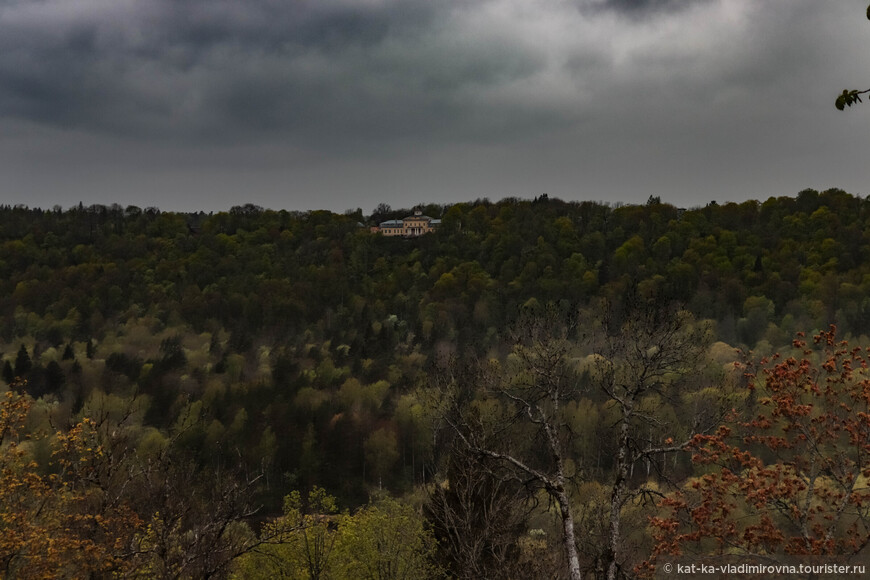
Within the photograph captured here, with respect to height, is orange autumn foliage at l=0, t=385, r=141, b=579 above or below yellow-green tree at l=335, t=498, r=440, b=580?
above

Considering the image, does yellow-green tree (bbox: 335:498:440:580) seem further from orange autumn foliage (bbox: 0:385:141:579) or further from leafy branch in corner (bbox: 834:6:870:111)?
leafy branch in corner (bbox: 834:6:870:111)

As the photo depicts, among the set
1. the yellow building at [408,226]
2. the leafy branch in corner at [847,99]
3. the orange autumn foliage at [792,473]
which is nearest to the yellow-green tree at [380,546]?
the orange autumn foliage at [792,473]

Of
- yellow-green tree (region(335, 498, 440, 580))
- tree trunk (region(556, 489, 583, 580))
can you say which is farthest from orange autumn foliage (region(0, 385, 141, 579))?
yellow-green tree (region(335, 498, 440, 580))

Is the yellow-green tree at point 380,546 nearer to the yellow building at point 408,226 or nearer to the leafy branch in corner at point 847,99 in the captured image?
the leafy branch in corner at point 847,99

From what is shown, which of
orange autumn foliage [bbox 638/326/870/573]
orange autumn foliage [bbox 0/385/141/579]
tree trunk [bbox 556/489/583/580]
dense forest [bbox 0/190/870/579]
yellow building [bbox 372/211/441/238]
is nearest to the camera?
orange autumn foliage [bbox 638/326/870/573]

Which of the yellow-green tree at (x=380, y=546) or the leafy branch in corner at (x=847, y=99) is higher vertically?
the leafy branch in corner at (x=847, y=99)

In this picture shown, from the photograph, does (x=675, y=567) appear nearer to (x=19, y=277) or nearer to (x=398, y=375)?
(x=398, y=375)

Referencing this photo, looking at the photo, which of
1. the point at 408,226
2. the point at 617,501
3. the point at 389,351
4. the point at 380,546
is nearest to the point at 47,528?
the point at 617,501

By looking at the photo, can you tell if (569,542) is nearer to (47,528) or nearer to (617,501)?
(617,501)

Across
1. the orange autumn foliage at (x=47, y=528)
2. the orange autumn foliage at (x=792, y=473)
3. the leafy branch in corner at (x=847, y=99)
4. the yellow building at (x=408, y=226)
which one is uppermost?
the yellow building at (x=408, y=226)

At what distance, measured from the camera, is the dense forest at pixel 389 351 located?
15.6m

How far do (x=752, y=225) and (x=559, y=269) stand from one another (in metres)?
45.7

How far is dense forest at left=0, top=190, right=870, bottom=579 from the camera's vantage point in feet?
51.0

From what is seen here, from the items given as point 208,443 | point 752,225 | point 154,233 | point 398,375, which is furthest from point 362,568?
point 154,233
